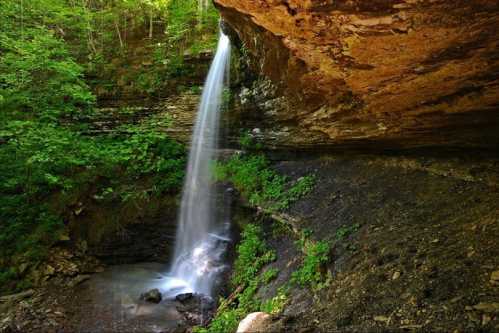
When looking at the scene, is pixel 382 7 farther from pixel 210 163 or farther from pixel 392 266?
pixel 210 163

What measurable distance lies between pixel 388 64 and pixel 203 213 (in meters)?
7.37

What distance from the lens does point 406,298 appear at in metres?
3.47

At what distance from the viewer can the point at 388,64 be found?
14.0ft

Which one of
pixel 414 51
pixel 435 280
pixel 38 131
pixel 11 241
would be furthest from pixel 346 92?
pixel 11 241

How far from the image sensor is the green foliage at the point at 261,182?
8.11 meters

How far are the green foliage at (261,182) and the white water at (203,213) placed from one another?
775 millimetres

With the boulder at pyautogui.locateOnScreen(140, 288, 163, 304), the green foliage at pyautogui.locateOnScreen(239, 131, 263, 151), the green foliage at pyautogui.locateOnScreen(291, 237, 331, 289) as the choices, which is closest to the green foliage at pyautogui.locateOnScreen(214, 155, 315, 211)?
the green foliage at pyautogui.locateOnScreen(239, 131, 263, 151)

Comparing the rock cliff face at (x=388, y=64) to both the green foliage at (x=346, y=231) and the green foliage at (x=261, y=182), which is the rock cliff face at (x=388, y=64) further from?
the green foliage at (x=346, y=231)

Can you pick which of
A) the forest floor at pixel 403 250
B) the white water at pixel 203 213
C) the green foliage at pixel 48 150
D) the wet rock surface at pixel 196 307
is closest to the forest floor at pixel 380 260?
the forest floor at pixel 403 250

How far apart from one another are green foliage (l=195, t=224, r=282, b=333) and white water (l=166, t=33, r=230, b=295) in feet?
3.13

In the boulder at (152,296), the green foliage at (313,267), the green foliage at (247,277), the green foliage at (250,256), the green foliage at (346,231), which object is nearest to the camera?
the green foliage at (313,267)

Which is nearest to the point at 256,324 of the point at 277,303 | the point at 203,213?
the point at 277,303

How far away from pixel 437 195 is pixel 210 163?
7263 millimetres

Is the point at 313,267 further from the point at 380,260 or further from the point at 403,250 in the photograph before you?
the point at 403,250
